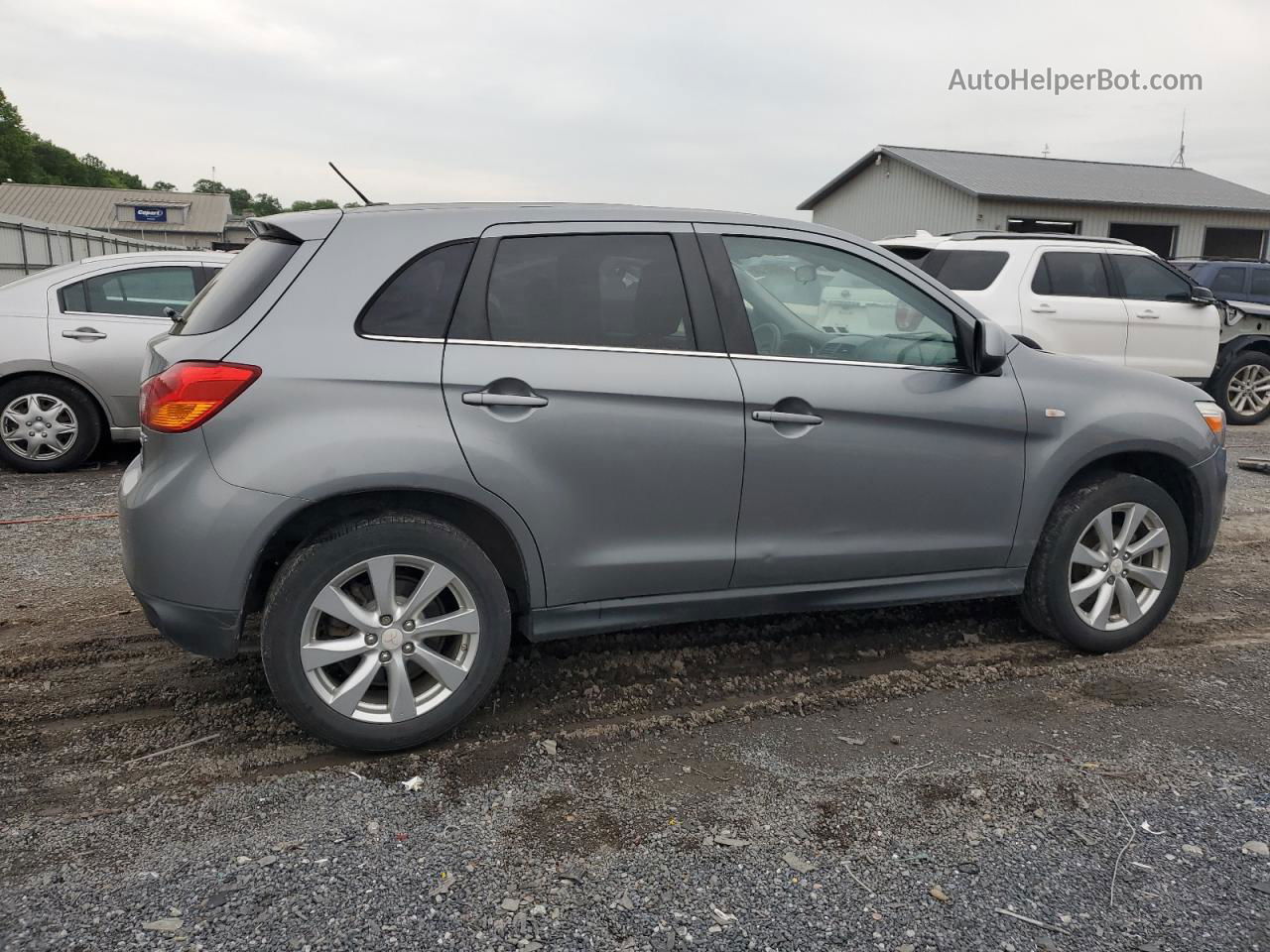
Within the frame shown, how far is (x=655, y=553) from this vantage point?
3518mm

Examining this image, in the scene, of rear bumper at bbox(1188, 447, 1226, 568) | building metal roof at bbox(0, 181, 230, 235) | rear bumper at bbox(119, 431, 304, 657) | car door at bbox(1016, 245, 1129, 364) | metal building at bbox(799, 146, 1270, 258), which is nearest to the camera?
rear bumper at bbox(119, 431, 304, 657)

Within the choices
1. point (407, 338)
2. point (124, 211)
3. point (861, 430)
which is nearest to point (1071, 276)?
point (861, 430)

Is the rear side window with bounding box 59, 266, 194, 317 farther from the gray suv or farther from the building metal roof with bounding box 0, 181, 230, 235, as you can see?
the building metal roof with bounding box 0, 181, 230, 235

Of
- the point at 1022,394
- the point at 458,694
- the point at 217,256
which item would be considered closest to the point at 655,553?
the point at 458,694

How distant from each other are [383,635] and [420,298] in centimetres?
110

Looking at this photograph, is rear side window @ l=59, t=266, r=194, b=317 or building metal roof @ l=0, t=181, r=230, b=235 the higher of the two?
building metal roof @ l=0, t=181, r=230, b=235

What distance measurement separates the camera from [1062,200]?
84.1 ft

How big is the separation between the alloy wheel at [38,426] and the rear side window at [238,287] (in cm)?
478

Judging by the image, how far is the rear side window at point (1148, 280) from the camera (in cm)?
967

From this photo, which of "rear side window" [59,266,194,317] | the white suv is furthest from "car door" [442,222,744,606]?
the white suv

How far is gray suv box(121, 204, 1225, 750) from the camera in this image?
122 inches

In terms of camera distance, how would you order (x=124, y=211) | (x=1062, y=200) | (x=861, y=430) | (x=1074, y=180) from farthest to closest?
1. (x=124, y=211)
2. (x=1074, y=180)
3. (x=1062, y=200)
4. (x=861, y=430)

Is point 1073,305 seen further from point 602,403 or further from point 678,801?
point 678,801

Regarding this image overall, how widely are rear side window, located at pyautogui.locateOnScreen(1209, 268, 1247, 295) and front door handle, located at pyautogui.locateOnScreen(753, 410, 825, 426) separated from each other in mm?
12301
